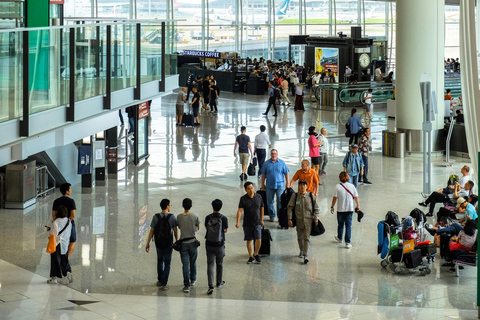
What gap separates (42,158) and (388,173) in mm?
9024

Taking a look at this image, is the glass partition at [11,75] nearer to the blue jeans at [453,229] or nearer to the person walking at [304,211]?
the person walking at [304,211]

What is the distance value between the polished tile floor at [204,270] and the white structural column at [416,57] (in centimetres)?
346

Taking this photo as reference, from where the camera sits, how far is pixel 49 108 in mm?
9656

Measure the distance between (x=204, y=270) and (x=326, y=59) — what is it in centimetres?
3348

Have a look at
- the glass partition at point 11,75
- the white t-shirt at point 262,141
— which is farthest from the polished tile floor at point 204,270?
the glass partition at point 11,75

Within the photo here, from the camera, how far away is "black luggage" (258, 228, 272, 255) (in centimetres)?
1214

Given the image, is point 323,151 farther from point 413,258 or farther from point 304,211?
point 413,258

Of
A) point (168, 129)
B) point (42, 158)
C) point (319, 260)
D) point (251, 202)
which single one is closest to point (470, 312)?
point (319, 260)

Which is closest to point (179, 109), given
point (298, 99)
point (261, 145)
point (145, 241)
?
point (298, 99)

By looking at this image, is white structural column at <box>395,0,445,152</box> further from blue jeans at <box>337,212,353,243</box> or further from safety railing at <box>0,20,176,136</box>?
blue jeans at <box>337,212,353,243</box>

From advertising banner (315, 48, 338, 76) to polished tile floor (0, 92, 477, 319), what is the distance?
2440cm

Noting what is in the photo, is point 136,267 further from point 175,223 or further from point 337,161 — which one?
point 337,161

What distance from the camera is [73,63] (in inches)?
425

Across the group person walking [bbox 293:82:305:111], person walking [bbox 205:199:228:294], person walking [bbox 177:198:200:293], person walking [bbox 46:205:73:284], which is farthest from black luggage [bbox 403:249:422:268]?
person walking [bbox 293:82:305:111]
